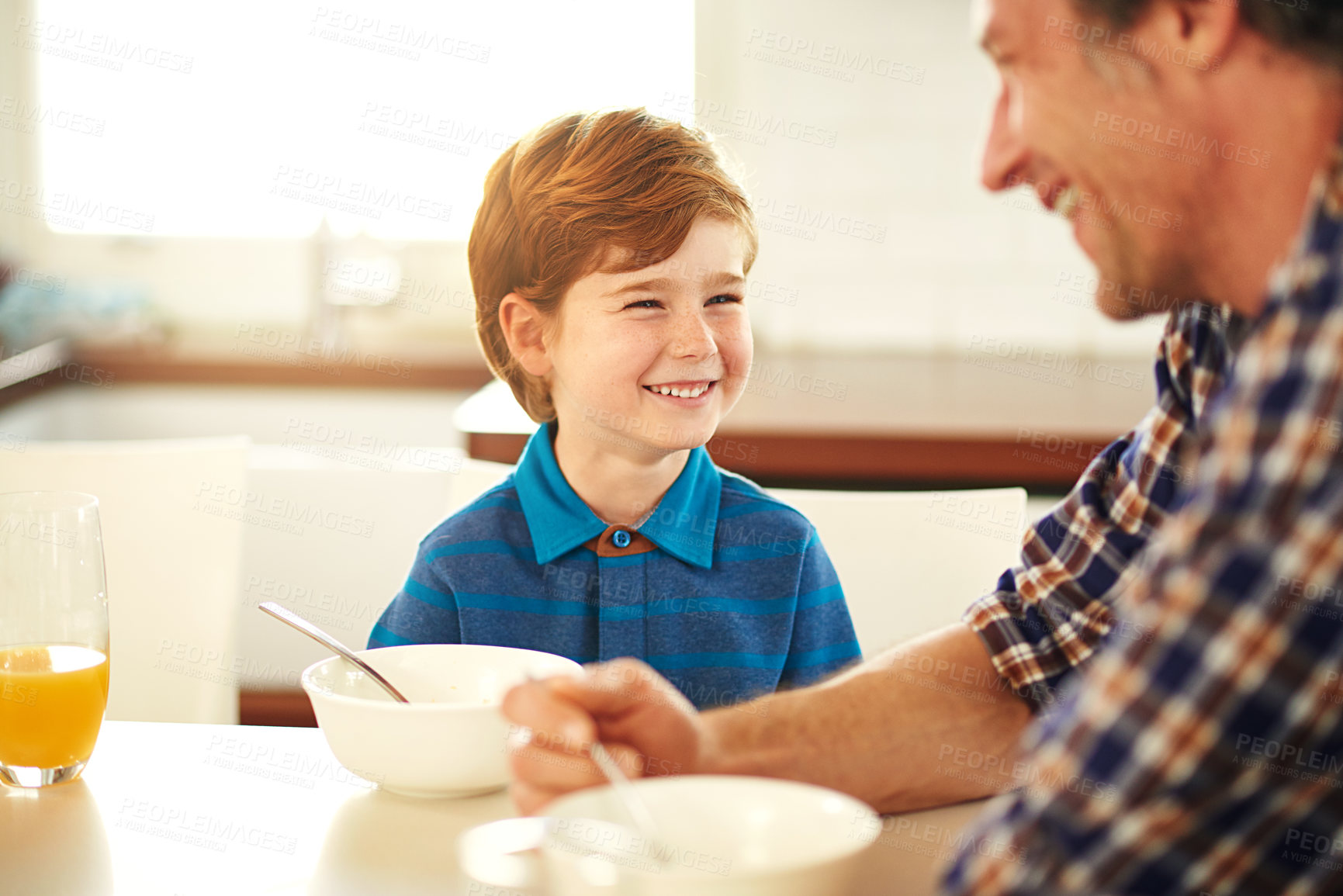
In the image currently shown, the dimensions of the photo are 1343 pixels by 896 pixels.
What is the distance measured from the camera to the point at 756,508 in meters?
1.30

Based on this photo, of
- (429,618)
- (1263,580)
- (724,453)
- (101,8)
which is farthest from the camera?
(101,8)

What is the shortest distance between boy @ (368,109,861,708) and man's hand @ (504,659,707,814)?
1.29ft

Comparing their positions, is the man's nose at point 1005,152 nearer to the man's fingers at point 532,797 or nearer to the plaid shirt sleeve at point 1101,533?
the plaid shirt sleeve at point 1101,533

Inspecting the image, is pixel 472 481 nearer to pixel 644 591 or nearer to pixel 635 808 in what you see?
pixel 644 591

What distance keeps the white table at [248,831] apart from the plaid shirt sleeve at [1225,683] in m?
0.28

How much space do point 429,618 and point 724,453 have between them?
0.90 m

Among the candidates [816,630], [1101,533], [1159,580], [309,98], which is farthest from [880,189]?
[1159,580]

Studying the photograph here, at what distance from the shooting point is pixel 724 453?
2035 mm

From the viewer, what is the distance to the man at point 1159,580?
1.42 feet

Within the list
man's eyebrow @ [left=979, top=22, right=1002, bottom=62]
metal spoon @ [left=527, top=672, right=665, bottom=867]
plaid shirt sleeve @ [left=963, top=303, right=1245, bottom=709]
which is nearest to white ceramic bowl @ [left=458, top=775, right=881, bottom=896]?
metal spoon @ [left=527, top=672, right=665, bottom=867]

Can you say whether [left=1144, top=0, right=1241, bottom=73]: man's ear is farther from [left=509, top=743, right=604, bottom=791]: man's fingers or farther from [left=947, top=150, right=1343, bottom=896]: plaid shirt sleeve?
[left=509, top=743, right=604, bottom=791]: man's fingers

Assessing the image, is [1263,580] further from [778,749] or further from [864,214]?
[864,214]

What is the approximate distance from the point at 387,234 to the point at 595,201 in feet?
6.57

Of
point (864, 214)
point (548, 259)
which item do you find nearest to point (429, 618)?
point (548, 259)
